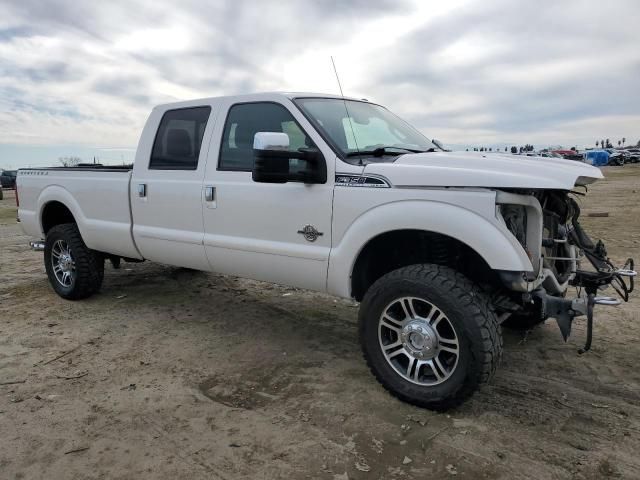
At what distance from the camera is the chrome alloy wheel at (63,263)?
5699mm

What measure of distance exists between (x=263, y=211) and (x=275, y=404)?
1.41 metres

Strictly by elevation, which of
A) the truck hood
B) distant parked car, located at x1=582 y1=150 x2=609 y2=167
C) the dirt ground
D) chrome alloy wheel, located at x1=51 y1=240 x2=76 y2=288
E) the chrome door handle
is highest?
distant parked car, located at x1=582 y1=150 x2=609 y2=167

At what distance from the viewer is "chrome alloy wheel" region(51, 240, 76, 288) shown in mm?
5699

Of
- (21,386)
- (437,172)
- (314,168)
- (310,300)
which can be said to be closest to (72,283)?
(21,386)

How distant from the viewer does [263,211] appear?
153 inches

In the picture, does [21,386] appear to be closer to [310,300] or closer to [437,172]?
[310,300]

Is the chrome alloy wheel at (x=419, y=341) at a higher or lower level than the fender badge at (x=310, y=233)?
lower

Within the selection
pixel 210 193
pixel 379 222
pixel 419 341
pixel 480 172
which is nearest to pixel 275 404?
pixel 419 341

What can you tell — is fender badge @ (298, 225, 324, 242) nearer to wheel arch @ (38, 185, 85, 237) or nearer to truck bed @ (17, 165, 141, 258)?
truck bed @ (17, 165, 141, 258)

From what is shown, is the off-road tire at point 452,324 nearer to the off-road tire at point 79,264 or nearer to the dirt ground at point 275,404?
the dirt ground at point 275,404

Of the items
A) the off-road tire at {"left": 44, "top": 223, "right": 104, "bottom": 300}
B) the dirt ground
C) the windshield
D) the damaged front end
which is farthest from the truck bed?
the damaged front end

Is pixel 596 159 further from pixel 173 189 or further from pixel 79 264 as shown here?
pixel 79 264

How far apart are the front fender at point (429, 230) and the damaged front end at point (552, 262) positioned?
13 cm

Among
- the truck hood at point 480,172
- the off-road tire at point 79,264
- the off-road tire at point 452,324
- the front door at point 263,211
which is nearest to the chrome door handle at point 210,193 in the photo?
the front door at point 263,211
